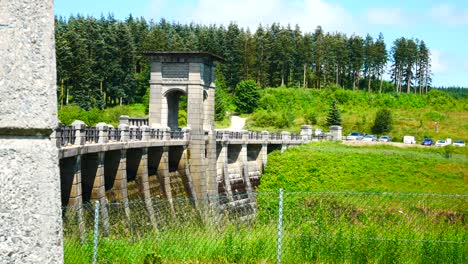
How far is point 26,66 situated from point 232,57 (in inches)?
3495

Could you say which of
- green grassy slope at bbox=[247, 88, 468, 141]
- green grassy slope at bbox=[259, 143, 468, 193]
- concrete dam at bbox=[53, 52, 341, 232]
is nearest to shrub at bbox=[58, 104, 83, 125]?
concrete dam at bbox=[53, 52, 341, 232]

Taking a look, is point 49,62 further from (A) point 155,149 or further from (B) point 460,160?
(B) point 460,160

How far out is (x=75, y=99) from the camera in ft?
205

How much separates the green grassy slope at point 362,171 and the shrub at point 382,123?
71.0 ft

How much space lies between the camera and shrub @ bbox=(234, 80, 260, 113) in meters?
76.4

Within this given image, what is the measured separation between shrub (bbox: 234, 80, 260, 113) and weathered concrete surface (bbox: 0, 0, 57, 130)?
7361 centimetres

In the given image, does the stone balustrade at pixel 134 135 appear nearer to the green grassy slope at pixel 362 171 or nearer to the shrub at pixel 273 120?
the green grassy slope at pixel 362 171

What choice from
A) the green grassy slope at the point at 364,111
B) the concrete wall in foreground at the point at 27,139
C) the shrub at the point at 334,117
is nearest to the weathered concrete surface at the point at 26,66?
the concrete wall in foreground at the point at 27,139

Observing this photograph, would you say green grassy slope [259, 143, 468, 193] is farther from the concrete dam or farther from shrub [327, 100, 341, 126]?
shrub [327, 100, 341, 126]

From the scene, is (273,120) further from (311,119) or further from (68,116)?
(68,116)

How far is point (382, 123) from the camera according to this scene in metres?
67.4

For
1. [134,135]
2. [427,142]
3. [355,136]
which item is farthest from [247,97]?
[134,135]

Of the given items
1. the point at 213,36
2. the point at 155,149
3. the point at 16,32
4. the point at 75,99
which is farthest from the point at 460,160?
the point at 213,36

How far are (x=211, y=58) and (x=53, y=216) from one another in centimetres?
3082
